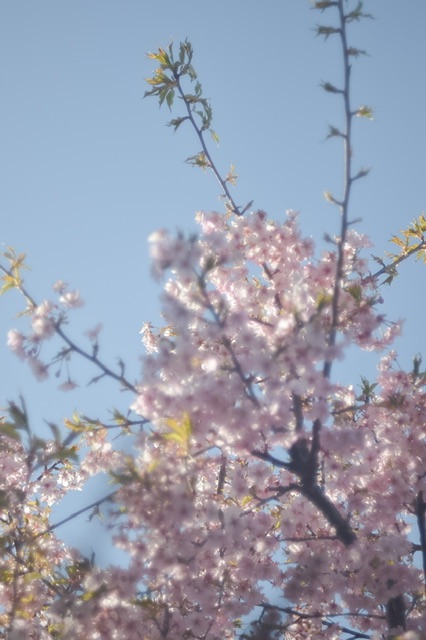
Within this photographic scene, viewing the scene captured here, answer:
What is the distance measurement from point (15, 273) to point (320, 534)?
372cm

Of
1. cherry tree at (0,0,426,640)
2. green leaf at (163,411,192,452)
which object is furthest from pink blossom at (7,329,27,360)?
green leaf at (163,411,192,452)

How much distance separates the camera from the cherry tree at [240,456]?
399 cm

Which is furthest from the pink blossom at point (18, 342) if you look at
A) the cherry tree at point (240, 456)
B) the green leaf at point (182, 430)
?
the green leaf at point (182, 430)

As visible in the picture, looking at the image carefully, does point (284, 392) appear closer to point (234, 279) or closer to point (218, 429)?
point (218, 429)

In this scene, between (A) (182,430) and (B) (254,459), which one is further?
(B) (254,459)

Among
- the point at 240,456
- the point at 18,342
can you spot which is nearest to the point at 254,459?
the point at 240,456

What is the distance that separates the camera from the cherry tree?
3.99 m

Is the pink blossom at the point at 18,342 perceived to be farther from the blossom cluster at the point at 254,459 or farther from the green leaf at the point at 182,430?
the green leaf at the point at 182,430

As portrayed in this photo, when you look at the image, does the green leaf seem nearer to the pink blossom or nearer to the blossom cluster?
the blossom cluster

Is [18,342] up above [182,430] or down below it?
Answer: above

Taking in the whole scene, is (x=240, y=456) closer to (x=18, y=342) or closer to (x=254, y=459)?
(x=254, y=459)

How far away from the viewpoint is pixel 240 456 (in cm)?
448

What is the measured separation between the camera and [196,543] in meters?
4.38

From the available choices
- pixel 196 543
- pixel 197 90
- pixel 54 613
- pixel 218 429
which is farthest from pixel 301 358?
pixel 197 90
